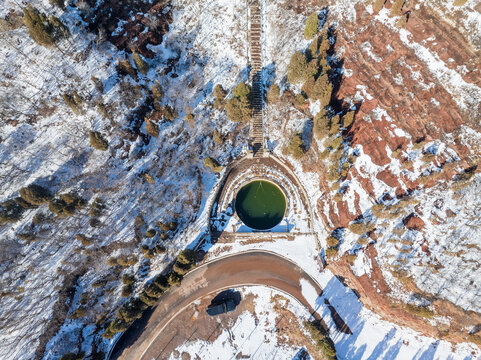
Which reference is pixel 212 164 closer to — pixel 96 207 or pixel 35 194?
pixel 96 207

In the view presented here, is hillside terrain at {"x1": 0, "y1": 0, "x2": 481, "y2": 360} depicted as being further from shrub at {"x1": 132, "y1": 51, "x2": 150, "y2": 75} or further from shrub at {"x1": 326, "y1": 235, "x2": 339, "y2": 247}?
shrub at {"x1": 326, "y1": 235, "x2": 339, "y2": 247}

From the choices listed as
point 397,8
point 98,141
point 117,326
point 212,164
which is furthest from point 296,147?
point 117,326

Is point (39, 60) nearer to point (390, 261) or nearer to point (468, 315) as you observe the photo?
point (390, 261)

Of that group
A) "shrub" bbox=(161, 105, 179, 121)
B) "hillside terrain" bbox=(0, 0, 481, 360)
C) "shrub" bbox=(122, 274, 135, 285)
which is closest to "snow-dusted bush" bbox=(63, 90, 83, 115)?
"hillside terrain" bbox=(0, 0, 481, 360)

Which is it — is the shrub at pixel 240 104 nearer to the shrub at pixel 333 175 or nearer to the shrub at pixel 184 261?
the shrub at pixel 333 175

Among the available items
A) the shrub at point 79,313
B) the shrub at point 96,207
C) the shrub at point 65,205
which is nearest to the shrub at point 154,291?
the shrub at point 79,313

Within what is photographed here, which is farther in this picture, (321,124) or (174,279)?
(321,124)
